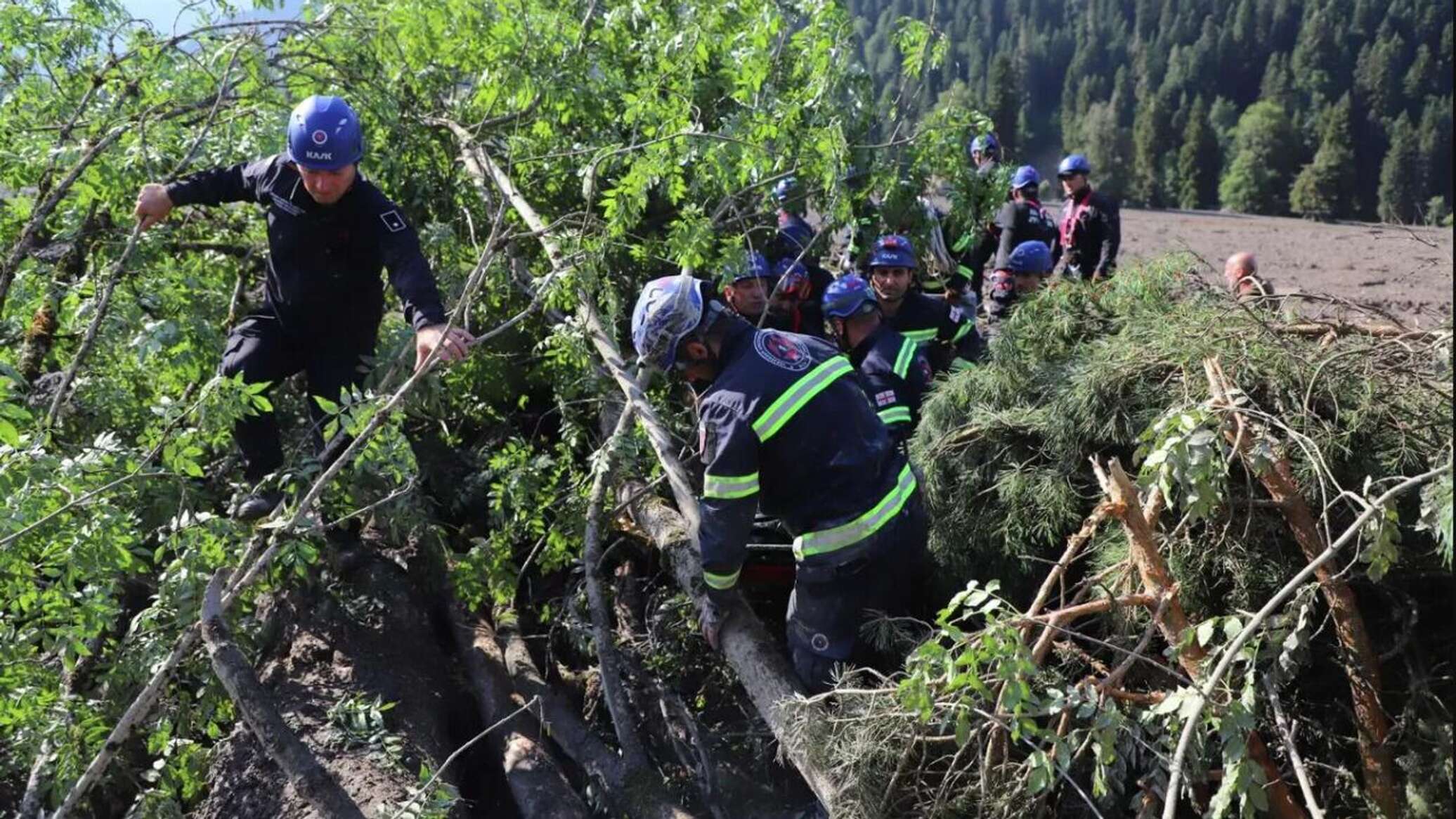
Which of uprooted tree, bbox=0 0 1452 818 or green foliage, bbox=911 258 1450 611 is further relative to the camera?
green foliage, bbox=911 258 1450 611

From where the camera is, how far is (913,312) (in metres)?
5.16

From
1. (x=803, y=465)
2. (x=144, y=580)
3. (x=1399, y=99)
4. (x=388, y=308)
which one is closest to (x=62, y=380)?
(x=144, y=580)

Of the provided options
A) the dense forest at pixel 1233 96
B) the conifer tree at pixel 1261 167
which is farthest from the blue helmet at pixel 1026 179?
the conifer tree at pixel 1261 167

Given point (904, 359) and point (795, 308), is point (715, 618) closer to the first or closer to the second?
point (904, 359)

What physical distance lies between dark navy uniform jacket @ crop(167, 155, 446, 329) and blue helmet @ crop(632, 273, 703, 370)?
897mm

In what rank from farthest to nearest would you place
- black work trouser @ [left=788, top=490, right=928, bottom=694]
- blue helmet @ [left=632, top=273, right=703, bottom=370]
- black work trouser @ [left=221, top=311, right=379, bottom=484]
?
black work trouser @ [left=221, top=311, right=379, bottom=484]
black work trouser @ [left=788, top=490, right=928, bottom=694]
blue helmet @ [left=632, top=273, right=703, bottom=370]

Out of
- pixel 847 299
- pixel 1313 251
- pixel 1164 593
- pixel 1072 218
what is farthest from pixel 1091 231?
pixel 1313 251

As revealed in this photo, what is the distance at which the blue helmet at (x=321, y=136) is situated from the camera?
12.2 ft

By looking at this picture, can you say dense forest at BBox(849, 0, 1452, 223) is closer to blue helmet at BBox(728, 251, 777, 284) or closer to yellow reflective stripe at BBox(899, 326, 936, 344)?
blue helmet at BBox(728, 251, 777, 284)

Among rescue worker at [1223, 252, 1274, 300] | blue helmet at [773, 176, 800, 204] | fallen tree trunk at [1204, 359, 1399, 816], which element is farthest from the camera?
Answer: blue helmet at [773, 176, 800, 204]

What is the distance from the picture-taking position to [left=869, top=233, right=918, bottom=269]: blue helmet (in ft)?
16.8

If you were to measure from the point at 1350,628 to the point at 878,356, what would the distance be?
2106 mm

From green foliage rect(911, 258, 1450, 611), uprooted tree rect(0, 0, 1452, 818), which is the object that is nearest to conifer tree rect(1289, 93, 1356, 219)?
uprooted tree rect(0, 0, 1452, 818)

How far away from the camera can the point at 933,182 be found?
584 centimetres
